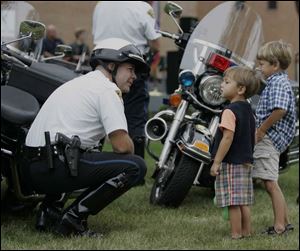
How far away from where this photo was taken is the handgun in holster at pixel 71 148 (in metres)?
4.57

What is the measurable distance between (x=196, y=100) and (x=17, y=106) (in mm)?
1605

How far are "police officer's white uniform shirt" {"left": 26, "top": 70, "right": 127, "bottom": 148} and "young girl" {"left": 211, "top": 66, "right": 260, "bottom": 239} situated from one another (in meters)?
0.66

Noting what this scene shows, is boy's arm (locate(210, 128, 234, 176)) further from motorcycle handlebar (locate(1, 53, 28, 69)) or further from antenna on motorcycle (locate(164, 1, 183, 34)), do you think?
motorcycle handlebar (locate(1, 53, 28, 69))

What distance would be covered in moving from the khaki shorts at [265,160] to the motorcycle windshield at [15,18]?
2212mm

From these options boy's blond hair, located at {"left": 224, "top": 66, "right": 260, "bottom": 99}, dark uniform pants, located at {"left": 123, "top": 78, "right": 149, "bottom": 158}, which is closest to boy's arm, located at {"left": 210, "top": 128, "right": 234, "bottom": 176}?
boy's blond hair, located at {"left": 224, "top": 66, "right": 260, "bottom": 99}

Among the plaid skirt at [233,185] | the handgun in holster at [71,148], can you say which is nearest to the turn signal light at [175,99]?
the plaid skirt at [233,185]

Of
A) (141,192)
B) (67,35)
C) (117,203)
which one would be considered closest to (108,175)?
(117,203)

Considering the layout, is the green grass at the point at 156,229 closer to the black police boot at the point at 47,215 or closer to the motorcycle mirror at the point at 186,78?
the black police boot at the point at 47,215

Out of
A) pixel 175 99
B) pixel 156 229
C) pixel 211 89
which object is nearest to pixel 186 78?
pixel 211 89

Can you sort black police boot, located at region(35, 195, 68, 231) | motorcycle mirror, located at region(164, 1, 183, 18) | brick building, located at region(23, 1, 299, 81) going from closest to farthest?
black police boot, located at region(35, 195, 68, 231)
motorcycle mirror, located at region(164, 1, 183, 18)
brick building, located at region(23, 1, 299, 81)

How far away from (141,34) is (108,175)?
97.2 inches

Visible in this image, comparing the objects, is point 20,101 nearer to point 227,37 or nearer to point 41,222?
point 41,222

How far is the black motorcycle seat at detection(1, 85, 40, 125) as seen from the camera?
4637 millimetres

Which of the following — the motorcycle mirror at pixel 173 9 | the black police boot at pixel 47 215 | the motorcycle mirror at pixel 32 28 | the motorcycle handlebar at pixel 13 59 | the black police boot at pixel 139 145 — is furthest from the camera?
the black police boot at pixel 139 145
